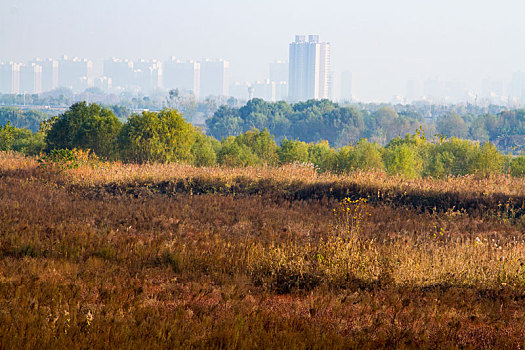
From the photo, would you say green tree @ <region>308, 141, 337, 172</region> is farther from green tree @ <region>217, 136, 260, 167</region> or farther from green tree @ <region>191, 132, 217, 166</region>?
green tree @ <region>191, 132, 217, 166</region>

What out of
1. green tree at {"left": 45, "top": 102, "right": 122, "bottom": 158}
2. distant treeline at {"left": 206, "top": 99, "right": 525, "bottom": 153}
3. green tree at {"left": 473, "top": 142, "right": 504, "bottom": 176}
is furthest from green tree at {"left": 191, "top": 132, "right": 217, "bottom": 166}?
distant treeline at {"left": 206, "top": 99, "right": 525, "bottom": 153}

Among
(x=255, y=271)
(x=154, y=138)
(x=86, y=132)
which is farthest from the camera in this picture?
(x=86, y=132)

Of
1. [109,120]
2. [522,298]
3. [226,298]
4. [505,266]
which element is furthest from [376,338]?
[109,120]

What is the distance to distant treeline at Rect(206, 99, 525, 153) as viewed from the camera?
117m

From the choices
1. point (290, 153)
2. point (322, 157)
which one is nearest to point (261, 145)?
point (290, 153)

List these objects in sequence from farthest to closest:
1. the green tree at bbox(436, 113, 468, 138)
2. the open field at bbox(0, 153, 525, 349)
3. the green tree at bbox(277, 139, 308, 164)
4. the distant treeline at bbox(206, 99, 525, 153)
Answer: the green tree at bbox(436, 113, 468, 138), the distant treeline at bbox(206, 99, 525, 153), the green tree at bbox(277, 139, 308, 164), the open field at bbox(0, 153, 525, 349)

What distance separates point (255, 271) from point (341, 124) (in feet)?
389

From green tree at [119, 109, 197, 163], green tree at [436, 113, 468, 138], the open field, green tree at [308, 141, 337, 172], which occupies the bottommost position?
the open field

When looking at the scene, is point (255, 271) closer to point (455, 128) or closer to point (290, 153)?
point (290, 153)

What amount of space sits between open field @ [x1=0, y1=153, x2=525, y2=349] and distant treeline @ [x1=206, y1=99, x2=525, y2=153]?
103368 millimetres

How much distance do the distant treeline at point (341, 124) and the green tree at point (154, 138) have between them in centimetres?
9153

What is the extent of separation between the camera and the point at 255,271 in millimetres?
7074

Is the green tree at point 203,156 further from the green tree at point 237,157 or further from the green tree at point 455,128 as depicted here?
the green tree at point 455,128

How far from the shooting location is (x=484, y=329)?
500cm
